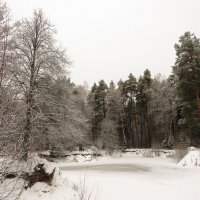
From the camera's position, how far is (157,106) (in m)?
44.7

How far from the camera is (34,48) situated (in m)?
14.5

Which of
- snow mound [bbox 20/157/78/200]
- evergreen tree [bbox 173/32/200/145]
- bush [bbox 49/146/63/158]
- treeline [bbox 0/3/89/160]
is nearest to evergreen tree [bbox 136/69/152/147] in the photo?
evergreen tree [bbox 173/32/200/145]

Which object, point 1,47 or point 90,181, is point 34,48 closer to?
point 90,181

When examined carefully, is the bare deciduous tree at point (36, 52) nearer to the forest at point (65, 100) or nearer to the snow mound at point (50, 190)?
the forest at point (65, 100)

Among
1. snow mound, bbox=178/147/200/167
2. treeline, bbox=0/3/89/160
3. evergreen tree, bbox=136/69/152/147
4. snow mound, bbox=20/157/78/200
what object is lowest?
snow mound, bbox=20/157/78/200

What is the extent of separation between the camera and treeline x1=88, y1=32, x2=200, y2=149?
30234 mm

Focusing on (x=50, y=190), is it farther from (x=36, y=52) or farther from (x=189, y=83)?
(x=189, y=83)

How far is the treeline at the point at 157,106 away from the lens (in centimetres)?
3023

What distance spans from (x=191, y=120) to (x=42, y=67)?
69.8 ft

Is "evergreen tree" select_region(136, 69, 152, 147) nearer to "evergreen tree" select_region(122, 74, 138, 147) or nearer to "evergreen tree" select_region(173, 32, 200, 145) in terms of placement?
"evergreen tree" select_region(122, 74, 138, 147)

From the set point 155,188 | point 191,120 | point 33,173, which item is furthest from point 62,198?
point 191,120

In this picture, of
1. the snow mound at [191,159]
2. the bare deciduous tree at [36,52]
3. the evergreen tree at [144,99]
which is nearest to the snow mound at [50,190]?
the bare deciduous tree at [36,52]

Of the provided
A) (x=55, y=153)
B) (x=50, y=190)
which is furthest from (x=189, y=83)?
(x=50, y=190)

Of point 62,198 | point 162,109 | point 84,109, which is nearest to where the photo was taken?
point 62,198
